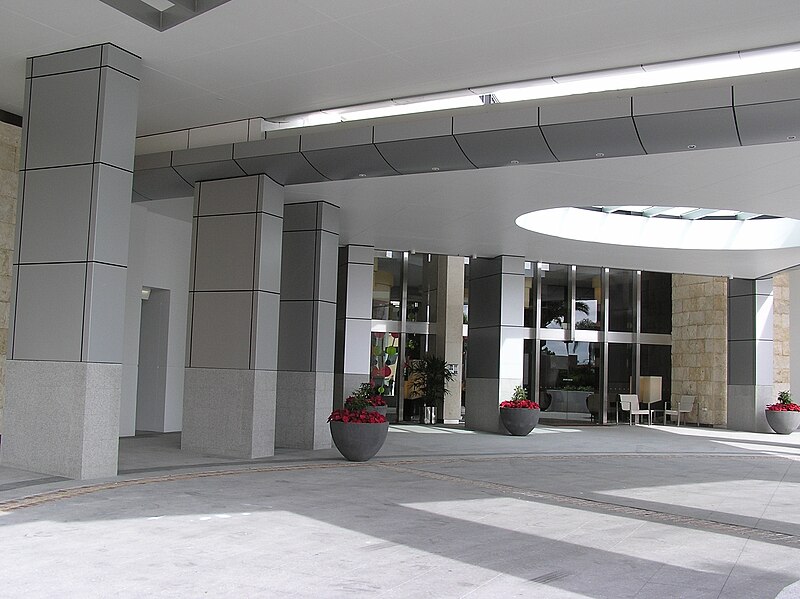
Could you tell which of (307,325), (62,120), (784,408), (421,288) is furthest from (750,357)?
(62,120)

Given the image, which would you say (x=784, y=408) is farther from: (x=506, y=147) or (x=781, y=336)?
(x=506, y=147)

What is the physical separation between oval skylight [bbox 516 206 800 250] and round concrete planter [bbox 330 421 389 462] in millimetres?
7371

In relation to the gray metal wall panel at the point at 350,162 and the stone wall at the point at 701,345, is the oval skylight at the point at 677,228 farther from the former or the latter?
the gray metal wall panel at the point at 350,162

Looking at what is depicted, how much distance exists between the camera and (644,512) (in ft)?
26.9

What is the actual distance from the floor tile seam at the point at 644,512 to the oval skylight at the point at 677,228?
8393 mm

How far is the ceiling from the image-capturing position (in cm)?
770

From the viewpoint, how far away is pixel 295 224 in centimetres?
1436

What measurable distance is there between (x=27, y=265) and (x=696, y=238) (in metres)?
14.4

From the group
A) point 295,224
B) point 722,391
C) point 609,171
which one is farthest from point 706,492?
point 722,391

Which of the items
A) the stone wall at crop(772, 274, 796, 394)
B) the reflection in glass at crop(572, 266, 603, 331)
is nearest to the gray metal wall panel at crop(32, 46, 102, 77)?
the reflection in glass at crop(572, 266, 603, 331)

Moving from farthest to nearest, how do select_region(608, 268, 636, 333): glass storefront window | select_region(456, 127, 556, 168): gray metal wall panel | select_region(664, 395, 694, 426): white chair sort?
select_region(608, 268, 636, 333): glass storefront window → select_region(664, 395, 694, 426): white chair → select_region(456, 127, 556, 168): gray metal wall panel

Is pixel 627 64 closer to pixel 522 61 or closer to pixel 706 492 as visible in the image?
pixel 522 61

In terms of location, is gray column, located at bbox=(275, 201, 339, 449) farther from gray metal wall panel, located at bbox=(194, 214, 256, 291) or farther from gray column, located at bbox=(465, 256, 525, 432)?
gray column, located at bbox=(465, 256, 525, 432)

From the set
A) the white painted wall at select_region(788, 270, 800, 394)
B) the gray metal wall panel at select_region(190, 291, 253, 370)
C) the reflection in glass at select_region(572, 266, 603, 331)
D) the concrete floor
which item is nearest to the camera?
the concrete floor
